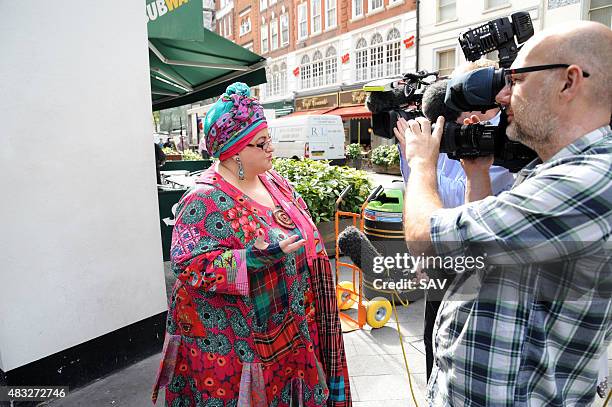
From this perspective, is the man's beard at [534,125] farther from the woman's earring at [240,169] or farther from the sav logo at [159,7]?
the sav logo at [159,7]

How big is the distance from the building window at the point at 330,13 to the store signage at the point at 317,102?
4.12 meters

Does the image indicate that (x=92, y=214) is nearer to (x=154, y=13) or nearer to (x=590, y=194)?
(x=154, y=13)

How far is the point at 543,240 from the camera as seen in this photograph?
95cm

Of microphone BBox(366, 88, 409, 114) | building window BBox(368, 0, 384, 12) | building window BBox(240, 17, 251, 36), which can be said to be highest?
building window BBox(240, 17, 251, 36)

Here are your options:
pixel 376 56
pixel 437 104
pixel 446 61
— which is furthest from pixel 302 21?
pixel 437 104

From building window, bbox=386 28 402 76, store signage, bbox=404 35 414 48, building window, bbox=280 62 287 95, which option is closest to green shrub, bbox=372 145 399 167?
building window, bbox=386 28 402 76

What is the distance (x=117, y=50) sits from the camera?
3008 mm

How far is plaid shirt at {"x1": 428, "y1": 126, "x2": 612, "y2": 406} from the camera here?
94cm

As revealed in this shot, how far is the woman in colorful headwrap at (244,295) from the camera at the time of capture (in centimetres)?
177

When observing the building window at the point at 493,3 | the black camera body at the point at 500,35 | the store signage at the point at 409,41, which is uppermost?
the building window at the point at 493,3

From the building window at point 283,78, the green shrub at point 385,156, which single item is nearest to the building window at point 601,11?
the green shrub at point 385,156

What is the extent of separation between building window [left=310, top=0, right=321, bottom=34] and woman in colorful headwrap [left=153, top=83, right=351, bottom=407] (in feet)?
84.6

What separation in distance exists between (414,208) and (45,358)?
2.75 metres

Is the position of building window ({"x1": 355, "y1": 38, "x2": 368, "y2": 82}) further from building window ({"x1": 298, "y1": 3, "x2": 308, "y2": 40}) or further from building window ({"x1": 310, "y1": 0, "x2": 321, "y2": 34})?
building window ({"x1": 298, "y1": 3, "x2": 308, "y2": 40})
